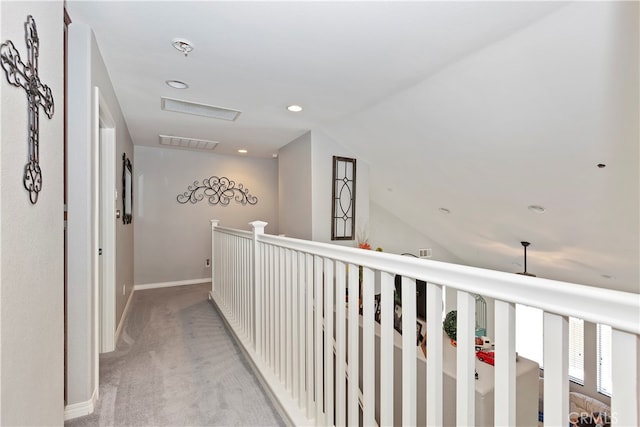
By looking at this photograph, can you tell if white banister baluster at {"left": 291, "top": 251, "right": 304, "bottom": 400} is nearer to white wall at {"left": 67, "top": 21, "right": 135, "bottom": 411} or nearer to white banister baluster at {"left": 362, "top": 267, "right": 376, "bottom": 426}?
white banister baluster at {"left": 362, "top": 267, "right": 376, "bottom": 426}

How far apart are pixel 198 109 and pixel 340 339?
110 inches

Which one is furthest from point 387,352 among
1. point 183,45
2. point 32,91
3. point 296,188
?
point 296,188

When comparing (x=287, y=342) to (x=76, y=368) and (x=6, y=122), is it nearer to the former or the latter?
(x=76, y=368)

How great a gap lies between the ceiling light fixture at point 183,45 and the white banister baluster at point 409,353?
1.91 m

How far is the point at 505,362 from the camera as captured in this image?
68cm

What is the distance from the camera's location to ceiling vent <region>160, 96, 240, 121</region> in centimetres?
297

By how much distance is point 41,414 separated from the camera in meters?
1.01

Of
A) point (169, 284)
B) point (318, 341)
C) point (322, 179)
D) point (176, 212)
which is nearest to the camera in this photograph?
point (318, 341)

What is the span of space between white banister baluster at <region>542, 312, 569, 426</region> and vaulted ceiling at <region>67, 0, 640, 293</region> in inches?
63.3

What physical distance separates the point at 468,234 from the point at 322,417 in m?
3.71

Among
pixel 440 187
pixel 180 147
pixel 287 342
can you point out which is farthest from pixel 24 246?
pixel 180 147

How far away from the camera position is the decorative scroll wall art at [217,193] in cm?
512

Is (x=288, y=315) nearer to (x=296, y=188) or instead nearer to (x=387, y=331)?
(x=387, y=331)

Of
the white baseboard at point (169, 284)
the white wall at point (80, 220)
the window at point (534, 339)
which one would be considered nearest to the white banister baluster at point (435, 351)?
the white wall at point (80, 220)
